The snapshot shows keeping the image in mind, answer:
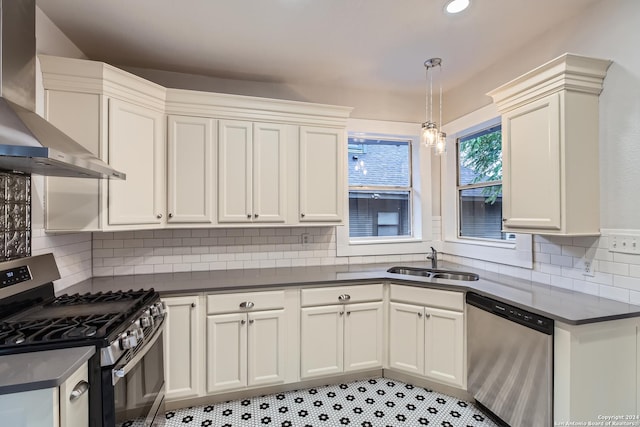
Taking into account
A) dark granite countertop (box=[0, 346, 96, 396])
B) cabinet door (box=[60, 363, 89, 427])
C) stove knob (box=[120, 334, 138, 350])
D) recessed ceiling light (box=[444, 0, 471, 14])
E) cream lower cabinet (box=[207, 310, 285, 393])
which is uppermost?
recessed ceiling light (box=[444, 0, 471, 14])

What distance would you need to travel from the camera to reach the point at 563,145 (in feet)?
6.36

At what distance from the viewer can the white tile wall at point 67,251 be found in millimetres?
2002

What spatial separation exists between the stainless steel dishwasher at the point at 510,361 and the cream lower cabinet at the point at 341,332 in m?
0.70

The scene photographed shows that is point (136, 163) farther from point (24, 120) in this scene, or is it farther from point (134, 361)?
point (134, 361)

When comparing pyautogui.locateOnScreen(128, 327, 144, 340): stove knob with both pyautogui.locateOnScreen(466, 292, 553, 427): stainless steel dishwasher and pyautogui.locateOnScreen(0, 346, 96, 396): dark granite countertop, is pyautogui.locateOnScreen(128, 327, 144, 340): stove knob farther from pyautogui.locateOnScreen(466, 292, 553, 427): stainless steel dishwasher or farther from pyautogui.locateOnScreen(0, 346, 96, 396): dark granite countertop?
pyautogui.locateOnScreen(466, 292, 553, 427): stainless steel dishwasher

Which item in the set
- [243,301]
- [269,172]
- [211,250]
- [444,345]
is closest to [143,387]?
[243,301]

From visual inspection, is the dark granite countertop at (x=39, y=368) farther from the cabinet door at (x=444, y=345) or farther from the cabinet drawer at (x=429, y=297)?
the cabinet door at (x=444, y=345)

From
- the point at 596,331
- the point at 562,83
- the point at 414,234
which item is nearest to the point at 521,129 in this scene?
the point at 562,83

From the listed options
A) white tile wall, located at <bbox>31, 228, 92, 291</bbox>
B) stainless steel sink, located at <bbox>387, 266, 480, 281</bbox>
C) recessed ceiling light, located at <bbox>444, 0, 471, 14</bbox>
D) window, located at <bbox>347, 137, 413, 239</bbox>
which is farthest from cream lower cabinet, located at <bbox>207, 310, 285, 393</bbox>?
recessed ceiling light, located at <bbox>444, 0, 471, 14</bbox>

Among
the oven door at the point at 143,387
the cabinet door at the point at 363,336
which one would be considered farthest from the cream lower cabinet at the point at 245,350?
the cabinet door at the point at 363,336

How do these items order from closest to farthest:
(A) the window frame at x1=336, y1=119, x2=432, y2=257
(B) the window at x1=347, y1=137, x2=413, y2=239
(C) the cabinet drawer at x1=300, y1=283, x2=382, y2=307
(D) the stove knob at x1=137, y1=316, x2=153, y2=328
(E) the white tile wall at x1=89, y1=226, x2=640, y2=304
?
1. (D) the stove knob at x1=137, y1=316, x2=153, y2=328
2. (E) the white tile wall at x1=89, y1=226, x2=640, y2=304
3. (C) the cabinet drawer at x1=300, y1=283, x2=382, y2=307
4. (A) the window frame at x1=336, y1=119, x2=432, y2=257
5. (B) the window at x1=347, y1=137, x2=413, y2=239

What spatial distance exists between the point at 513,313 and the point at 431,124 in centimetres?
131

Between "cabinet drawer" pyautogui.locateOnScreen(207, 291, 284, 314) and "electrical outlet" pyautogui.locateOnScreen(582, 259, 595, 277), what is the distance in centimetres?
203

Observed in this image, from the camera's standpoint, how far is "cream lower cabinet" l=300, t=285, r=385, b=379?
2.50 m
